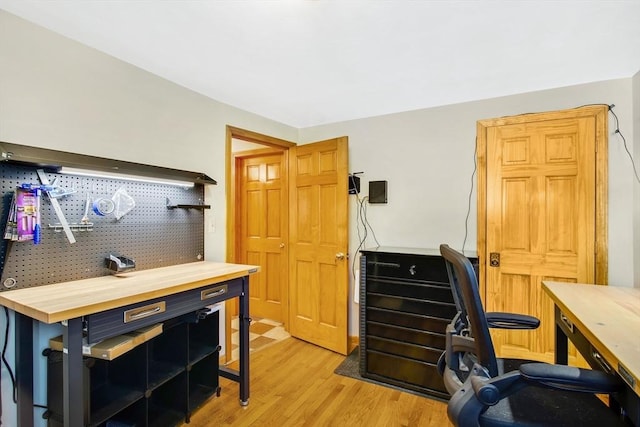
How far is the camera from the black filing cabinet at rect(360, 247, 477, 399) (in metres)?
2.21

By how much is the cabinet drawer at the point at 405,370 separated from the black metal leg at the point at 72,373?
1.89 meters

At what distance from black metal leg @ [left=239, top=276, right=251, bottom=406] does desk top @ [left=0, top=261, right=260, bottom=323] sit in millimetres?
146

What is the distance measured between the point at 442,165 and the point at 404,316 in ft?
4.29

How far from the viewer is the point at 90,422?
4.64 feet

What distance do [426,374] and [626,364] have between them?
1.58 metres

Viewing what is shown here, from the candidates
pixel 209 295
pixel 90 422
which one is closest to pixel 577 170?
pixel 209 295

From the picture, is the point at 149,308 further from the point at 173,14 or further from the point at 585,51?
the point at 585,51

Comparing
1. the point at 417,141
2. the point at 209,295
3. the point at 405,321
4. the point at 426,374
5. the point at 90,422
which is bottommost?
the point at 426,374

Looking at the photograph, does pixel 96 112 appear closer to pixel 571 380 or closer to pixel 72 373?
pixel 72 373

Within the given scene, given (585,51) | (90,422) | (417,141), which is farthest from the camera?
(417,141)

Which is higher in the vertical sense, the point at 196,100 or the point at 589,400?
the point at 196,100

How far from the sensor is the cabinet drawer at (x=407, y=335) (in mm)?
2211

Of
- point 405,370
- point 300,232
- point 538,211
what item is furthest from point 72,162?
point 538,211

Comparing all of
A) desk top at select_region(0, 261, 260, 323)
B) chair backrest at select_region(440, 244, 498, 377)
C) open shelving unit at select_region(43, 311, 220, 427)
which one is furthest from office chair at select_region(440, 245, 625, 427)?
open shelving unit at select_region(43, 311, 220, 427)
